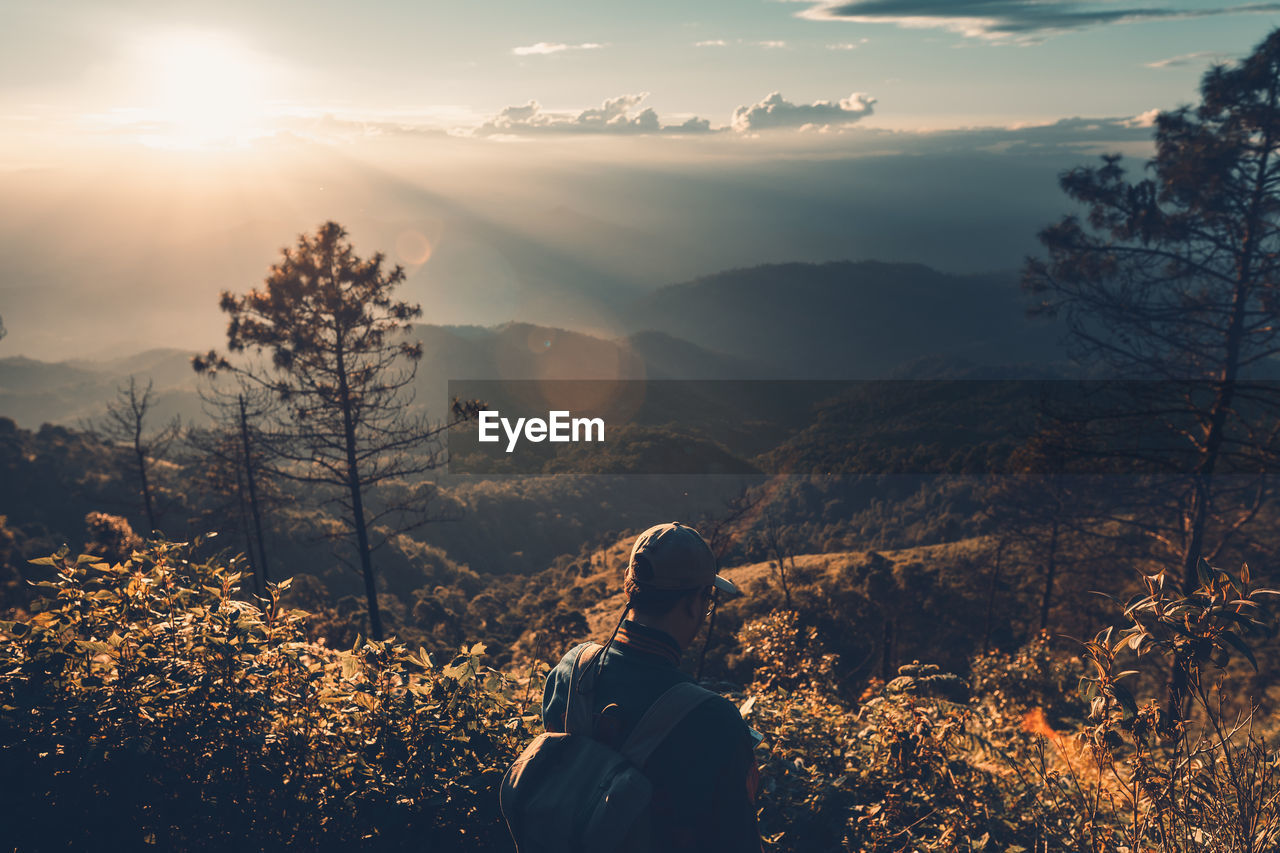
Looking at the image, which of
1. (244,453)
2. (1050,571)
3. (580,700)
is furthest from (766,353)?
(580,700)

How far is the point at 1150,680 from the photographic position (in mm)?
17688

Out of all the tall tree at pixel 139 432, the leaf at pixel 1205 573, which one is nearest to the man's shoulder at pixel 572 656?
the leaf at pixel 1205 573

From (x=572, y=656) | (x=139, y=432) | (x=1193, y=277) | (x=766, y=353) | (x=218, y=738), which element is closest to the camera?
(x=572, y=656)

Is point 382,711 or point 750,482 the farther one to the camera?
point 750,482

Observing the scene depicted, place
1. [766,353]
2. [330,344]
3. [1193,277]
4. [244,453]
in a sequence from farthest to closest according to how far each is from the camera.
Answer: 1. [766,353]
2. [244,453]
3. [330,344]
4. [1193,277]

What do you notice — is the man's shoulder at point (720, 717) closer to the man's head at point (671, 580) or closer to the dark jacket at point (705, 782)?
the dark jacket at point (705, 782)

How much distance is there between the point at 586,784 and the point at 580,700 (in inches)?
10.8

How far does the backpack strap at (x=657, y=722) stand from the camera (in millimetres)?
2195

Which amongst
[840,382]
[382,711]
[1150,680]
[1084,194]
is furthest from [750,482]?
[840,382]

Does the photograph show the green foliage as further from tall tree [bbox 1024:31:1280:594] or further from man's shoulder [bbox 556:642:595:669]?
tall tree [bbox 1024:31:1280:594]

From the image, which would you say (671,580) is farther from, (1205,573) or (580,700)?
(1205,573)

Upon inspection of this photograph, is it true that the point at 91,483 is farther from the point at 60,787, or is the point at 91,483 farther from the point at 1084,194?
the point at 1084,194

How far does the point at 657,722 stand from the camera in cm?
221

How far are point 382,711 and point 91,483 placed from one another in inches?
1752
